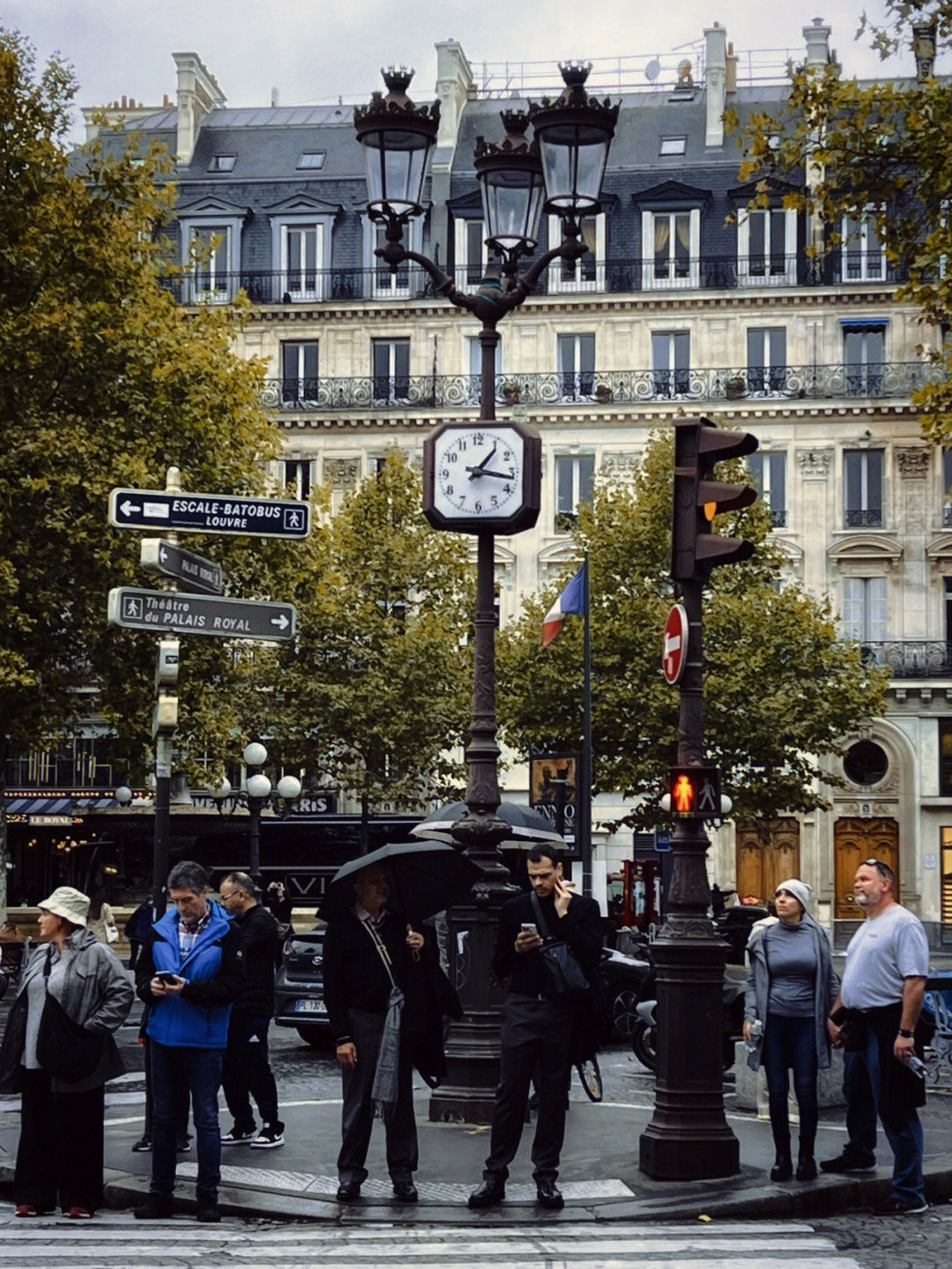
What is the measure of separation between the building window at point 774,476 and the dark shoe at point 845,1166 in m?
37.7

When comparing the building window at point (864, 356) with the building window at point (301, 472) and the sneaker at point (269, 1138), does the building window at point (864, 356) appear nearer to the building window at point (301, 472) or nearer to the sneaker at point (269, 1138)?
the building window at point (301, 472)

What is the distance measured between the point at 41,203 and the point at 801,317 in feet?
86.7

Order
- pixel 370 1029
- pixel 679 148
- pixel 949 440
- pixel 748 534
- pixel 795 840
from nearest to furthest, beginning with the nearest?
pixel 370 1029
pixel 949 440
pixel 748 534
pixel 795 840
pixel 679 148

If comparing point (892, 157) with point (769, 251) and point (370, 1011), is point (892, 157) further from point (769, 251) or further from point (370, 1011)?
point (769, 251)

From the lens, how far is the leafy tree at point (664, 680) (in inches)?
1519

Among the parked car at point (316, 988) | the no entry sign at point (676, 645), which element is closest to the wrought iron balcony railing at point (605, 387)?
the parked car at point (316, 988)

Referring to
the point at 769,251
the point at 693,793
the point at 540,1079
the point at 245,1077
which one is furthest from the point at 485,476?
the point at 769,251

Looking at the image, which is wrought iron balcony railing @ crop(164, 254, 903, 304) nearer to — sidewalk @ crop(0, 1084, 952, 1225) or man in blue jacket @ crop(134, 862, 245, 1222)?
sidewalk @ crop(0, 1084, 952, 1225)

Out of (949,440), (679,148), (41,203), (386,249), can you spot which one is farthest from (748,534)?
(386,249)

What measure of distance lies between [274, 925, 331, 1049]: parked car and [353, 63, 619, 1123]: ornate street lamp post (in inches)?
229

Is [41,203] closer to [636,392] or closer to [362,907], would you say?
[362,907]

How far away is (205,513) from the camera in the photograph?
484 inches

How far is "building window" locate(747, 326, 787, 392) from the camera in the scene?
159 ft

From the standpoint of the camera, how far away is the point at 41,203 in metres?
25.9
